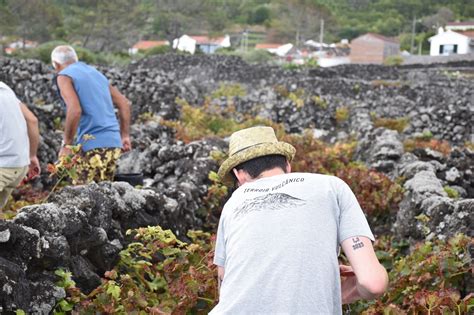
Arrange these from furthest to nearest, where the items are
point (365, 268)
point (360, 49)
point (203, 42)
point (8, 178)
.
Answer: point (203, 42)
point (360, 49)
point (8, 178)
point (365, 268)

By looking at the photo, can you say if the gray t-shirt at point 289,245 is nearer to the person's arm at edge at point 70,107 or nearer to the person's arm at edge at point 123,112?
the person's arm at edge at point 70,107

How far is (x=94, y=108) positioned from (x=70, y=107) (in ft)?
0.85

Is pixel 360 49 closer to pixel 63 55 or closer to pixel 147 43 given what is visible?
pixel 147 43

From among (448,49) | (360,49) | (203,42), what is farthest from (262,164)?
(203,42)

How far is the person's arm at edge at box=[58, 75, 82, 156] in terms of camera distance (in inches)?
279

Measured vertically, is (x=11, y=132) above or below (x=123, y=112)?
above

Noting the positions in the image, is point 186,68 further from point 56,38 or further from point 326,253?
point 326,253

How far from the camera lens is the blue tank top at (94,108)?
283 inches

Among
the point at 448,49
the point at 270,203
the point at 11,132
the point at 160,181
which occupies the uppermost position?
the point at 270,203

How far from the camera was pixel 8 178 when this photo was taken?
19.3 feet

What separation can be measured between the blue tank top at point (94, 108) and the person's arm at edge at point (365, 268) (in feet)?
13.9

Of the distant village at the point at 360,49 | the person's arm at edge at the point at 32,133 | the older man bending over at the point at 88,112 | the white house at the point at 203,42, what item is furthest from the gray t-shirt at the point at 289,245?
the white house at the point at 203,42

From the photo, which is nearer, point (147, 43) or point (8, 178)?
point (8, 178)

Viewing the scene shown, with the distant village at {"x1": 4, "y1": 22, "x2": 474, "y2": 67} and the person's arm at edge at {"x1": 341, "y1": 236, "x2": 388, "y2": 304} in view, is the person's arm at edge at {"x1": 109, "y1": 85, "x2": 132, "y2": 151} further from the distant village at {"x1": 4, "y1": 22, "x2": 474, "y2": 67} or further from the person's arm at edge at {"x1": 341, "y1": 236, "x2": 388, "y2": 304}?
the distant village at {"x1": 4, "y1": 22, "x2": 474, "y2": 67}
